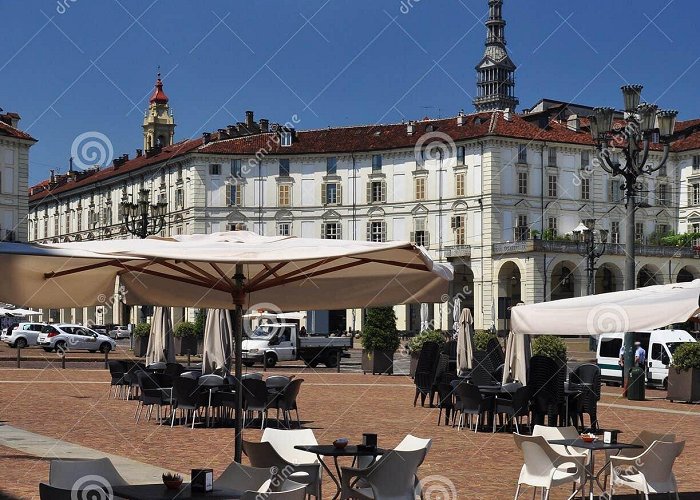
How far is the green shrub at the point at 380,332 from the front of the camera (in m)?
38.0

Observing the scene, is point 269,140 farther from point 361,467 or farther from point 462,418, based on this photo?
point 361,467

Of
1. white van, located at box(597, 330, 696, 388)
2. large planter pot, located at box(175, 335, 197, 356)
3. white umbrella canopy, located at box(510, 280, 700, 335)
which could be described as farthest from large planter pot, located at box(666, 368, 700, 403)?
large planter pot, located at box(175, 335, 197, 356)

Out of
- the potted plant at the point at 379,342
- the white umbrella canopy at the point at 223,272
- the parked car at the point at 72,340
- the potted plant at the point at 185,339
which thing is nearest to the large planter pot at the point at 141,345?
the potted plant at the point at 185,339

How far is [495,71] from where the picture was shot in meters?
171

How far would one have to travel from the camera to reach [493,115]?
7725 cm

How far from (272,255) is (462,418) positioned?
1176 centimetres

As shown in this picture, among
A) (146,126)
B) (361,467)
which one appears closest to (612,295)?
(361,467)

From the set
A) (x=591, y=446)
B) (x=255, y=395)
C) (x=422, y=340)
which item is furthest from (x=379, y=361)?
(x=591, y=446)

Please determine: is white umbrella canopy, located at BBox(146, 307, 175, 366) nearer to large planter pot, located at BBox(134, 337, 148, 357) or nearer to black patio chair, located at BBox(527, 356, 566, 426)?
black patio chair, located at BBox(527, 356, 566, 426)

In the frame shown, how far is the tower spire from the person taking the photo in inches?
6718

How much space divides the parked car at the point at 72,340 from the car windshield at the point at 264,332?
35.7 ft

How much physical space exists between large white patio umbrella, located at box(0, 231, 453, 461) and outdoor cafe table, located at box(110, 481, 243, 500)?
65.0 inches

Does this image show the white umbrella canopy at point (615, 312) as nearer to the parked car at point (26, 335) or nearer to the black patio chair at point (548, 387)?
the black patio chair at point (548, 387)

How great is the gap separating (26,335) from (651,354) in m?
34.9
